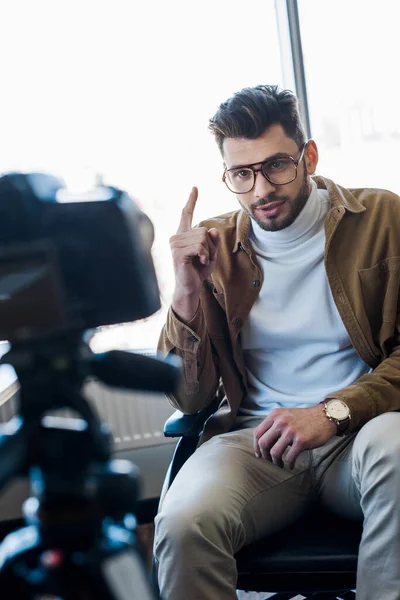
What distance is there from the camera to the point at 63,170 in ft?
8.10

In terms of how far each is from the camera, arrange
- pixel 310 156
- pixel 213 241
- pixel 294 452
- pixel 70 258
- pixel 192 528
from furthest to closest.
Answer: pixel 310 156 → pixel 213 241 → pixel 294 452 → pixel 192 528 → pixel 70 258

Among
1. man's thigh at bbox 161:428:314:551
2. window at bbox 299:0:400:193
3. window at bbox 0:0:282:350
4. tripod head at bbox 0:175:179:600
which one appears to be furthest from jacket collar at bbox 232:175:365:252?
tripod head at bbox 0:175:179:600

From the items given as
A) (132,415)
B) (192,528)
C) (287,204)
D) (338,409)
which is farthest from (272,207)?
(132,415)

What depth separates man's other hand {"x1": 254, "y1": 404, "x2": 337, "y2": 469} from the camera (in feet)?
4.62

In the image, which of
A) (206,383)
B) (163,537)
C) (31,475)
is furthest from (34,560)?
(206,383)

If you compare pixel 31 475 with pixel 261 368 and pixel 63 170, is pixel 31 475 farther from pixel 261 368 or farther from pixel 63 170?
pixel 63 170

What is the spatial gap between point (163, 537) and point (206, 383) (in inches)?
17.4

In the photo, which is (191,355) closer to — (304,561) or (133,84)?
(304,561)

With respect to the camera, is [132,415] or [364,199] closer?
[364,199]

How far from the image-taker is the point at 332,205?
67.8 inches

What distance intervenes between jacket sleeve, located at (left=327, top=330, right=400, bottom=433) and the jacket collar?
38cm

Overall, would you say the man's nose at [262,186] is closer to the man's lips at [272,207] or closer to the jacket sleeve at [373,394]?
the man's lips at [272,207]

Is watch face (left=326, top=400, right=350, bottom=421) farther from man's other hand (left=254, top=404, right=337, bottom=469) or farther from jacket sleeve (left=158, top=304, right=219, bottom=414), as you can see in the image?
jacket sleeve (left=158, top=304, right=219, bottom=414)

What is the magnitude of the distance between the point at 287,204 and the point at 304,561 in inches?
30.9
